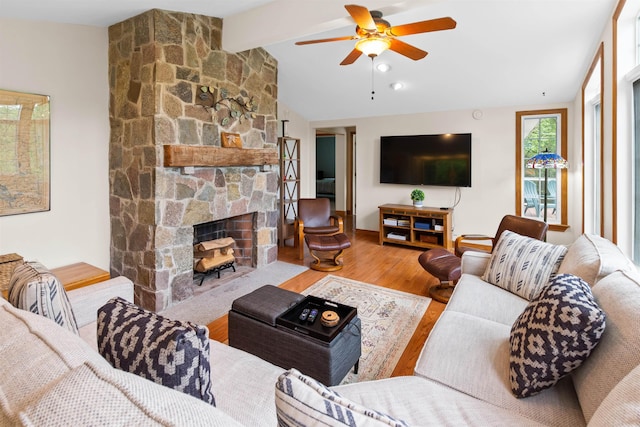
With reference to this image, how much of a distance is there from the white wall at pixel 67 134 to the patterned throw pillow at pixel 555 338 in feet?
11.9

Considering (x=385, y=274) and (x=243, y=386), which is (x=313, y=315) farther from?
(x=385, y=274)

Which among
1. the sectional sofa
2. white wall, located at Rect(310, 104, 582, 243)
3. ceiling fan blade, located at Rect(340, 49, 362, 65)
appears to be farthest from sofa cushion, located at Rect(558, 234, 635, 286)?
white wall, located at Rect(310, 104, 582, 243)

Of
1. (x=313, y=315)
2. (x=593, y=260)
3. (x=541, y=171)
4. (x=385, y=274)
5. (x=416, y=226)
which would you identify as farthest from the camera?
(x=416, y=226)

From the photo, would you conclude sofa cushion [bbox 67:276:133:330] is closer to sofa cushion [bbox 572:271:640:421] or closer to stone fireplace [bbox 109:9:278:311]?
stone fireplace [bbox 109:9:278:311]

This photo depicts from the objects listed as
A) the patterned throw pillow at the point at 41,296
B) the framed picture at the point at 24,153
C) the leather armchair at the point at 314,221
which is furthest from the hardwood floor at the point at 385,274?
the framed picture at the point at 24,153

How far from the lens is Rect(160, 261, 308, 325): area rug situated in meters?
3.06

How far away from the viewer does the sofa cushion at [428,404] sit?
46.4 inches

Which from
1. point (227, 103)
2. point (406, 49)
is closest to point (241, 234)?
point (227, 103)

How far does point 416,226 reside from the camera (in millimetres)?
5344

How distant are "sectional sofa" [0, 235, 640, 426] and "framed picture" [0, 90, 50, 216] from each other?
1.49 metres

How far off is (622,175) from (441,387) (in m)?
2.06

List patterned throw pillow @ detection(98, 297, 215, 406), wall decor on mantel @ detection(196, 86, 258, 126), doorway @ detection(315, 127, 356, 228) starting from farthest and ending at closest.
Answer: doorway @ detection(315, 127, 356, 228) → wall decor on mantel @ detection(196, 86, 258, 126) → patterned throw pillow @ detection(98, 297, 215, 406)

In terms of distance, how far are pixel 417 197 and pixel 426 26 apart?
10.9 ft

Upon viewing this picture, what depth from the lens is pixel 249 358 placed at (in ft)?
5.30
